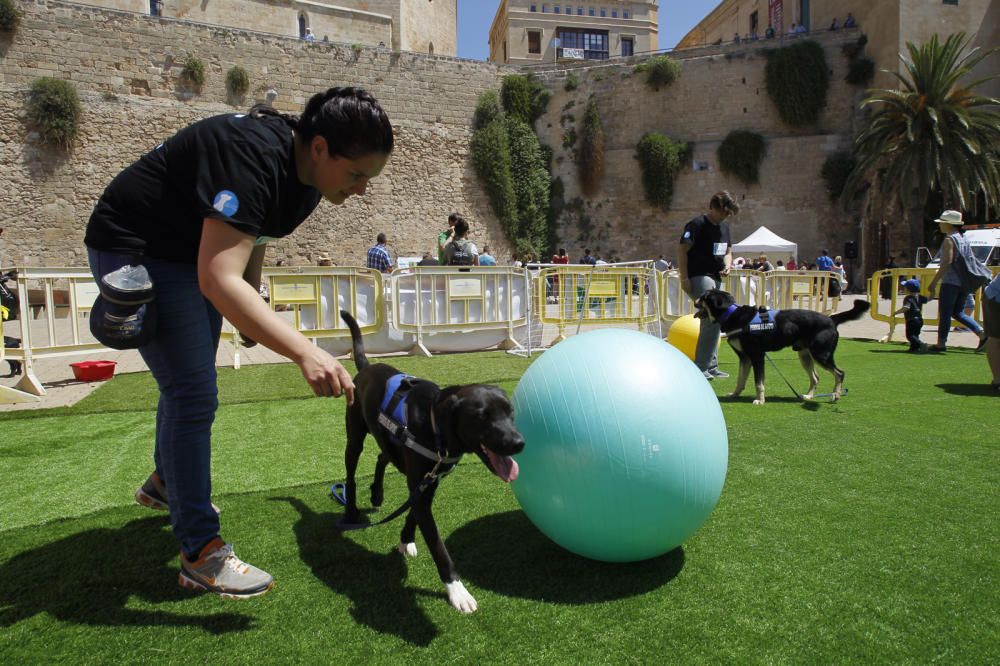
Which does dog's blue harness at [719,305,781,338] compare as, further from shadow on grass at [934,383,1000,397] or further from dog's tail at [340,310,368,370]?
dog's tail at [340,310,368,370]

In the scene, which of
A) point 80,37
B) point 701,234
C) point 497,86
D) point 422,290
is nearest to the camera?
point 701,234

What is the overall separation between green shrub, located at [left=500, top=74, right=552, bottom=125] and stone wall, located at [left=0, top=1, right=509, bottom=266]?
2.64 ft

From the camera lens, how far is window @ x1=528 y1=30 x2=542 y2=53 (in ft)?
220

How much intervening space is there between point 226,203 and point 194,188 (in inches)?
11.2

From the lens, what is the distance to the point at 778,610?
2229mm

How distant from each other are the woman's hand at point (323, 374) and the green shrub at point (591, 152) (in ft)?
103

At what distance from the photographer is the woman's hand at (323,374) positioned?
74.5 inches

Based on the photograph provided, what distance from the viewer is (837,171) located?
1196 inches

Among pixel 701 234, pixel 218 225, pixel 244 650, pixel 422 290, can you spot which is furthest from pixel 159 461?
pixel 422 290

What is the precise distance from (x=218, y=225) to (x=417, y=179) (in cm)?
2855

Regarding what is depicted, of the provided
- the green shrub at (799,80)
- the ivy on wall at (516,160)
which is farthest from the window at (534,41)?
the green shrub at (799,80)

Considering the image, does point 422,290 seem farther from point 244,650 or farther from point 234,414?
point 244,650

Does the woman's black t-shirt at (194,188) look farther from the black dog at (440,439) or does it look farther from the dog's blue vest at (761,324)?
the dog's blue vest at (761,324)

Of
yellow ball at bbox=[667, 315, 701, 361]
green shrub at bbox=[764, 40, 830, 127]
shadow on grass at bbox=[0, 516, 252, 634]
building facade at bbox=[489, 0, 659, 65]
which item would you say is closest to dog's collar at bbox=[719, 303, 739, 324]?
yellow ball at bbox=[667, 315, 701, 361]
